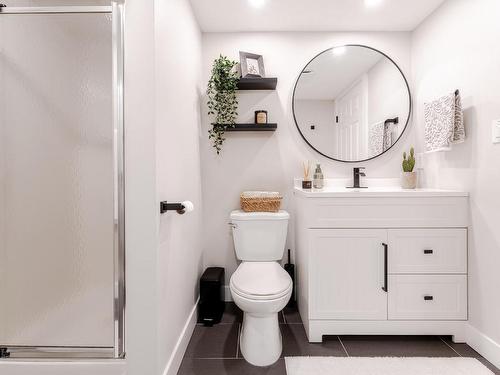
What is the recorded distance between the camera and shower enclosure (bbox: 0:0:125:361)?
1.61 m

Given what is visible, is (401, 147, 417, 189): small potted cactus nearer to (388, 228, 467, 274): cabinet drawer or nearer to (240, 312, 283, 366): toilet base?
(388, 228, 467, 274): cabinet drawer

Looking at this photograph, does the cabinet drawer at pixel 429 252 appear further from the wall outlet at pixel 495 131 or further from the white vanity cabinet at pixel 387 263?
the wall outlet at pixel 495 131

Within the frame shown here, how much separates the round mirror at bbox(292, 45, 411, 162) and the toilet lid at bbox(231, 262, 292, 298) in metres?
1.07

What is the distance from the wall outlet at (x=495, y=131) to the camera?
1.61 meters

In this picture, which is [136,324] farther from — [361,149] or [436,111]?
[436,111]

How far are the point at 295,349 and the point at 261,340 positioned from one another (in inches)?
10.8

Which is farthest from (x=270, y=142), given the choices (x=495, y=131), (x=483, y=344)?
(x=483, y=344)

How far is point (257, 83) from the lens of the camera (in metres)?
2.35

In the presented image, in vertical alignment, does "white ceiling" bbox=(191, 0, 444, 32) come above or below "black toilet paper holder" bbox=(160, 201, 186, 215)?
above

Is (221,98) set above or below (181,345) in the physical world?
above

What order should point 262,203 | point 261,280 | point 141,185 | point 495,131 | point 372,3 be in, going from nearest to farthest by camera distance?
point 141,185
point 495,131
point 261,280
point 372,3
point 262,203

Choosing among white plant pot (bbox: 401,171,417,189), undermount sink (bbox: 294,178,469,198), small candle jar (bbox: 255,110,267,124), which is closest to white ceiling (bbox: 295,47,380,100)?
small candle jar (bbox: 255,110,267,124)

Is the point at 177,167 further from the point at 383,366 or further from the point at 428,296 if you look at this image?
the point at 428,296

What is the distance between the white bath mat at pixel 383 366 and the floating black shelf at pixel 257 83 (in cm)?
191
